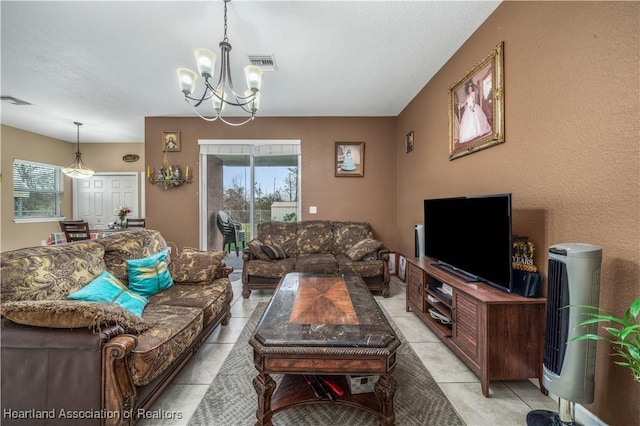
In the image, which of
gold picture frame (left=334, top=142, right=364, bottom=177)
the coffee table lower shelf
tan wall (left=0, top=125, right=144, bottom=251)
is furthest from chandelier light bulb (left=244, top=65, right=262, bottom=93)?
tan wall (left=0, top=125, right=144, bottom=251)

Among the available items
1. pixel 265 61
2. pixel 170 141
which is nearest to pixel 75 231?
pixel 170 141

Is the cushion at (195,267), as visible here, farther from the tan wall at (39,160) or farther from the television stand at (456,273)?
the tan wall at (39,160)

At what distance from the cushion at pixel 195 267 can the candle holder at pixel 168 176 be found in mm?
2423

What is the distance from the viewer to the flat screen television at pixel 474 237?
1742 mm

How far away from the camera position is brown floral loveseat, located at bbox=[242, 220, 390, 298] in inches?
137

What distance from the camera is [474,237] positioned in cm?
206

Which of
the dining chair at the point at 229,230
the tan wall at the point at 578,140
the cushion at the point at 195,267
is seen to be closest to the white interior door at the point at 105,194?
the dining chair at the point at 229,230

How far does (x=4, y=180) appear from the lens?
4.96 m

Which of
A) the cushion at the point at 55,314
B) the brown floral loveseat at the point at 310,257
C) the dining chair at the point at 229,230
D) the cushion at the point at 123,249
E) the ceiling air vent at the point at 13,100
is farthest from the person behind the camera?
the dining chair at the point at 229,230

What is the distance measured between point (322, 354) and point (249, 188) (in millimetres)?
3968

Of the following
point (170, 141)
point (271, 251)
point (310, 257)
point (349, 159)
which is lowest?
point (310, 257)

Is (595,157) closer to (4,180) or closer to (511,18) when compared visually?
(511,18)

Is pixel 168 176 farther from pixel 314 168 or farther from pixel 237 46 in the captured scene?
pixel 237 46

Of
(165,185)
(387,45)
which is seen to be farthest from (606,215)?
(165,185)
